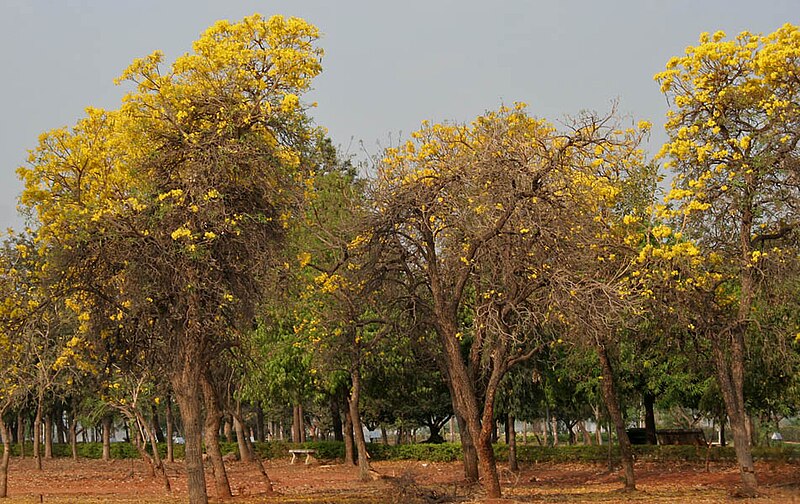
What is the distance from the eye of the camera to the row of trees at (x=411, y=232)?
16297mm

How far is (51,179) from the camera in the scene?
18094 millimetres

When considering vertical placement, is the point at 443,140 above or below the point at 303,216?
above

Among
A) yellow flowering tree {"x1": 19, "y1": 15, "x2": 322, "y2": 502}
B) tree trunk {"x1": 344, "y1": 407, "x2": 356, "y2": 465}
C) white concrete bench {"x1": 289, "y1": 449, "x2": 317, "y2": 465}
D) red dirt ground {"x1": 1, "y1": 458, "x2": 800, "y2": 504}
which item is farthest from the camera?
white concrete bench {"x1": 289, "y1": 449, "x2": 317, "y2": 465}

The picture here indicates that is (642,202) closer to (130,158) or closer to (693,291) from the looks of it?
(693,291)

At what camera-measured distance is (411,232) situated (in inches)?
789

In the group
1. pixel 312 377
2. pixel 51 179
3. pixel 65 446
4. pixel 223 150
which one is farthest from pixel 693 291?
pixel 65 446

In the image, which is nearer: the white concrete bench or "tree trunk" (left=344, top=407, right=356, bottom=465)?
"tree trunk" (left=344, top=407, right=356, bottom=465)

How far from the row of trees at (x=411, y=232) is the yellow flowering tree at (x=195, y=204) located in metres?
0.05

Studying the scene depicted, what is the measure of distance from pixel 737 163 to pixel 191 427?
12788 mm

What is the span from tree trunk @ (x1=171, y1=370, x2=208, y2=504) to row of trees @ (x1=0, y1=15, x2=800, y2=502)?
0.15ft

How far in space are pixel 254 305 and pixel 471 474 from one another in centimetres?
846

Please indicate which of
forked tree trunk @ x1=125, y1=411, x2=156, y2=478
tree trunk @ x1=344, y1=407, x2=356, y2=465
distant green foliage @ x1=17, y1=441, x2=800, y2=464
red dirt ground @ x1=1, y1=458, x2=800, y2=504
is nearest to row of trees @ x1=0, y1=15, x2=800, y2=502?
red dirt ground @ x1=1, y1=458, x2=800, y2=504

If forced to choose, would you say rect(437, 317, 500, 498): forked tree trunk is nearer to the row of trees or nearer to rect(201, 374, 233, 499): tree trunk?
the row of trees

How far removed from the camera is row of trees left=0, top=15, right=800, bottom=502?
53.5 ft
